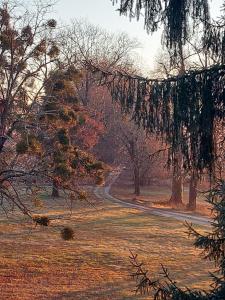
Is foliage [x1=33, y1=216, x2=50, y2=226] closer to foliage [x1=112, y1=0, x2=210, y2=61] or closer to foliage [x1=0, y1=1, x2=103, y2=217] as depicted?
foliage [x1=0, y1=1, x2=103, y2=217]

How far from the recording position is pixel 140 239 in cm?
1736

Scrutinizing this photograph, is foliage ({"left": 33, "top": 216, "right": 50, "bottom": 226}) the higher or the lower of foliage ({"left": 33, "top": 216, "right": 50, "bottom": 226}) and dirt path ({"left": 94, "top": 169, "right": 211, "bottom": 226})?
the higher

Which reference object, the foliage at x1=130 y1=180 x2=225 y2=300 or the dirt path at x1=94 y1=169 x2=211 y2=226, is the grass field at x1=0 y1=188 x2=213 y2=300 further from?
the foliage at x1=130 y1=180 x2=225 y2=300

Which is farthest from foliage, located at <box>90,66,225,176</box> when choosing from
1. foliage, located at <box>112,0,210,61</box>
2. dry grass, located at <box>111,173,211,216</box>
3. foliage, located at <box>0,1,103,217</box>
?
dry grass, located at <box>111,173,211,216</box>

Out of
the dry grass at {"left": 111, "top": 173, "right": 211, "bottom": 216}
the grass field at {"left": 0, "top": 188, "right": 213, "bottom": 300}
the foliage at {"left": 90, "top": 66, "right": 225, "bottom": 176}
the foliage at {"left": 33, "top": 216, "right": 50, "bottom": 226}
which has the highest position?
the foliage at {"left": 90, "top": 66, "right": 225, "bottom": 176}

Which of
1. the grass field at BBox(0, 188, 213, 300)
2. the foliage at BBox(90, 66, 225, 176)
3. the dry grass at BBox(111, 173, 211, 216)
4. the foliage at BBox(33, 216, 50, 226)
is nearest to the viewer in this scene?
the foliage at BBox(90, 66, 225, 176)

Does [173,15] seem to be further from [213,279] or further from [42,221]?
[42,221]

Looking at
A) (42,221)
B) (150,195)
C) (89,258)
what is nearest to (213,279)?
(42,221)

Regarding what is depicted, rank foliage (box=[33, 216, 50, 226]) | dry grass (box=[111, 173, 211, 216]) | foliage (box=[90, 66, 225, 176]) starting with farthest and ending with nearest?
dry grass (box=[111, 173, 211, 216]) → foliage (box=[33, 216, 50, 226]) → foliage (box=[90, 66, 225, 176])

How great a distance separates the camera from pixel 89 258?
13.8 meters

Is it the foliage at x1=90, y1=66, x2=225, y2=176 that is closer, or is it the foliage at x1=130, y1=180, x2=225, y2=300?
the foliage at x1=90, y1=66, x2=225, y2=176

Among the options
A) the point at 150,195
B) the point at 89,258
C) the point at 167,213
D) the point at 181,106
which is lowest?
the point at 89,258

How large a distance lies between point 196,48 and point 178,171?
1.20 metres

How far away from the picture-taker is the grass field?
35.2ft
